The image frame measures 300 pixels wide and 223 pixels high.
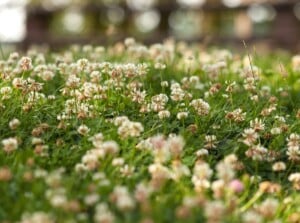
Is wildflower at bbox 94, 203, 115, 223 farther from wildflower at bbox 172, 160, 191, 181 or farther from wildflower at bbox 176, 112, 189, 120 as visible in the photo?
wildflower at bbox 176, 112, 189, 120

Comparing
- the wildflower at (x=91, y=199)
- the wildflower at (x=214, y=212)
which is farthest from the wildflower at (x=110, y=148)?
the wildflower at (x=214, y=212)

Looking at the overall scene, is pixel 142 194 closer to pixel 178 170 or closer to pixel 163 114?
pixel 178 170

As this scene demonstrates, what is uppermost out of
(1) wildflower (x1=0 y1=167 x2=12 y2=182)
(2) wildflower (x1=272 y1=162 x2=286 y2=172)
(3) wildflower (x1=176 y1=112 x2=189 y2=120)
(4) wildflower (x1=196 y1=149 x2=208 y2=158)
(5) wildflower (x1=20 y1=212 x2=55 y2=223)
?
(3) wildflower (x1=176 y1=112 x2=189 y2=120)

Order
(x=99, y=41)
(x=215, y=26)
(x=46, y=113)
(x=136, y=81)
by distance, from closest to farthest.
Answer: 1. (x=46, y=113)
2. (x=136, y=81)
3. (x=99, y=41)
4. (x=215, y=26)

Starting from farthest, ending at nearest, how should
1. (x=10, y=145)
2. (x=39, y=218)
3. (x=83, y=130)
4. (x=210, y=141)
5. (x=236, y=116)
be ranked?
(x=236, y=116) → (x=210, y=141) → (x=83, y=130) → (x=10, y=145) → (x=39, y=218)

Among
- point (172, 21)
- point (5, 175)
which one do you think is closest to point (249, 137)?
point (5, 175)

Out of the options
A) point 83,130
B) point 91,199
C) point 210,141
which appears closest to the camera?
point 91,199

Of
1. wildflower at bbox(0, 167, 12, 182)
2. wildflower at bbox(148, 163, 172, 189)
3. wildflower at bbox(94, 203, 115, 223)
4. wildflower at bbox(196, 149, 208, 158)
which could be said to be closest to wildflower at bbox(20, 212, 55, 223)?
wildflower at bbox(94, 203, 115, 223)

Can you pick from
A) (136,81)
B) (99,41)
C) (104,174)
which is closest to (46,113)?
(136,81)

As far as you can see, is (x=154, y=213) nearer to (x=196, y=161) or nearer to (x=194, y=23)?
(x=196, y=161)
